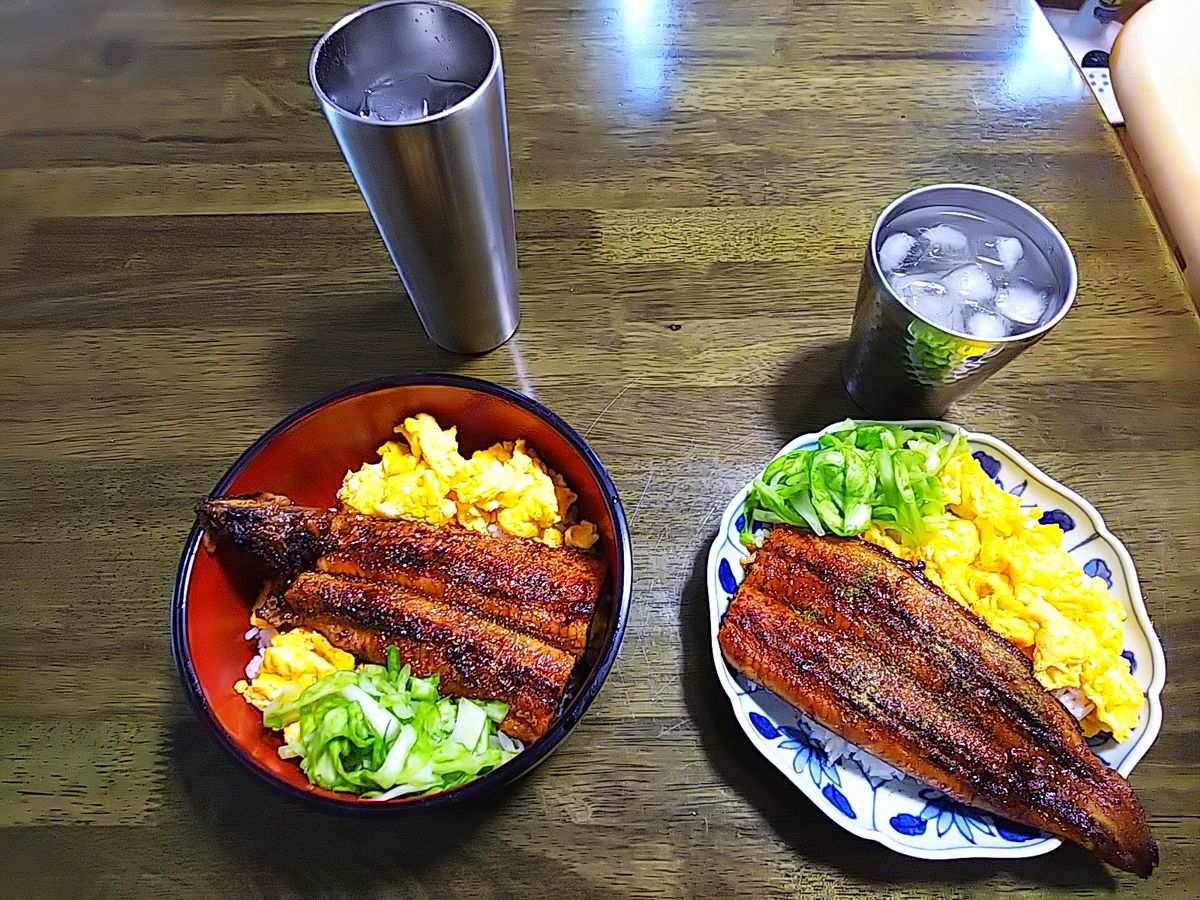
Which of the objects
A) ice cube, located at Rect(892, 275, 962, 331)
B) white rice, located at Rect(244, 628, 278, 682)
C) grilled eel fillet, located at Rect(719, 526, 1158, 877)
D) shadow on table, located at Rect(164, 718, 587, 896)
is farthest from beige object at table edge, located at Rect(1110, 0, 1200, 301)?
white rice, located at Rect(244, 628, 278, 682)

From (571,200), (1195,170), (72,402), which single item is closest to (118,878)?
(72,402)

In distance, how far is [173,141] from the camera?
156 cm

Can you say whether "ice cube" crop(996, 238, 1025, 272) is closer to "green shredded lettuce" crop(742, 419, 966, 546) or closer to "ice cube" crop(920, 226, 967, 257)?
"ice cube" crop(920, 226, 967, 257)

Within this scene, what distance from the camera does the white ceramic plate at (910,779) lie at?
0.95m

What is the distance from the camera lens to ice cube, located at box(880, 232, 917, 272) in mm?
1147

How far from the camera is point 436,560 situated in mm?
1049

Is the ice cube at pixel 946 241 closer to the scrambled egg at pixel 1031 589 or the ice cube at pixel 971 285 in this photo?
the ice cube at pixel 971 285

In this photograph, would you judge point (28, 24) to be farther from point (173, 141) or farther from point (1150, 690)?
point (1150, 690)

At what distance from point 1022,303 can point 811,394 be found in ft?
1.02

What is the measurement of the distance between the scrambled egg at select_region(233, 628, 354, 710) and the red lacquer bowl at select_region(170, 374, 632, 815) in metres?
0.02

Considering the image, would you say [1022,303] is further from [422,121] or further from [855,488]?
[422,121]

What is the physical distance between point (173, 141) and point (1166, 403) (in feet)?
5.54

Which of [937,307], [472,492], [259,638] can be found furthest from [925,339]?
[259,638]

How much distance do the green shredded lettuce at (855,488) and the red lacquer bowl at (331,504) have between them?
22 cm
